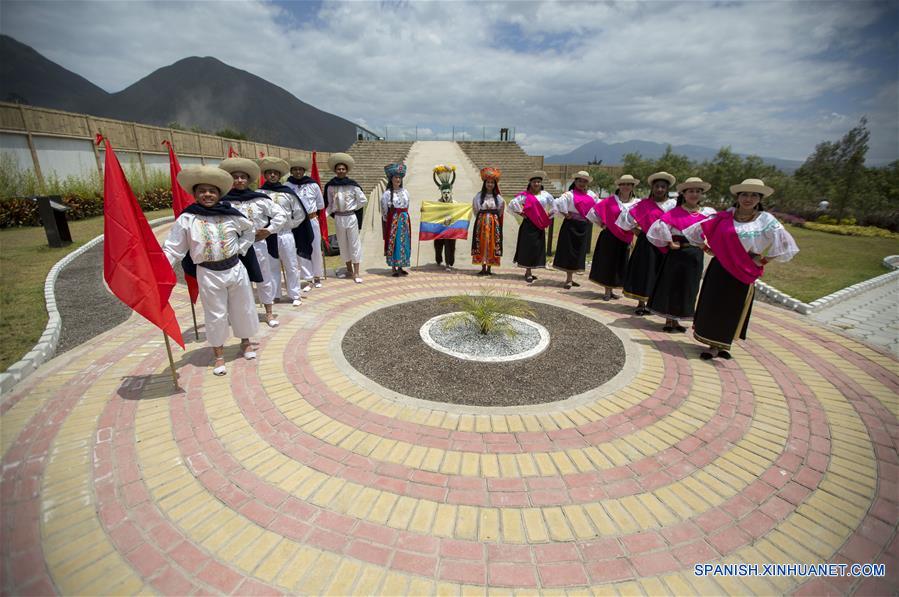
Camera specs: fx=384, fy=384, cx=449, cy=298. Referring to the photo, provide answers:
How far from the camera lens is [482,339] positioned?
16.4 feet

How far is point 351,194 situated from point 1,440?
18.1 ft

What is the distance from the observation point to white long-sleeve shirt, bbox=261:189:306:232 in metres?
6.23

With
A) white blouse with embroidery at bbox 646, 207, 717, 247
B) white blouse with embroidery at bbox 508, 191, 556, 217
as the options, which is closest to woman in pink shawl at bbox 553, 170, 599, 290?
white blouse with embroidery at bbox 508, 191, 556, 217

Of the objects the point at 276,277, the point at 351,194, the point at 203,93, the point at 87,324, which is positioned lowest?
the point at 87,324

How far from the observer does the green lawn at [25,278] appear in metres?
4.88

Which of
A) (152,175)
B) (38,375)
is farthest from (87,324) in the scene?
(152,175)

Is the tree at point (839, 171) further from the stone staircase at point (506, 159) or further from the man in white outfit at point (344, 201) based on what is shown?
the man in white outfit at point (344, 201)

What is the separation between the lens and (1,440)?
10.1 feet

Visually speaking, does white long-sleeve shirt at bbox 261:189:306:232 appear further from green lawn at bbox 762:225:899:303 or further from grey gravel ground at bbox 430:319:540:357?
green lawn at bbox 762:225:899:303

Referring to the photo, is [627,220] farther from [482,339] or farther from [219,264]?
[219,264]

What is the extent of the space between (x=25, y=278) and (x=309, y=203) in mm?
5987

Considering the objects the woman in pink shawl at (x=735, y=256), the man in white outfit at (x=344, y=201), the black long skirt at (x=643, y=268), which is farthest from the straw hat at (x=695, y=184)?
the man in white outfit at (x=344, y=201)

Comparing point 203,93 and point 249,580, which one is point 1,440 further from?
point 203,93

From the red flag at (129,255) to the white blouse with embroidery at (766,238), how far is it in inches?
233
